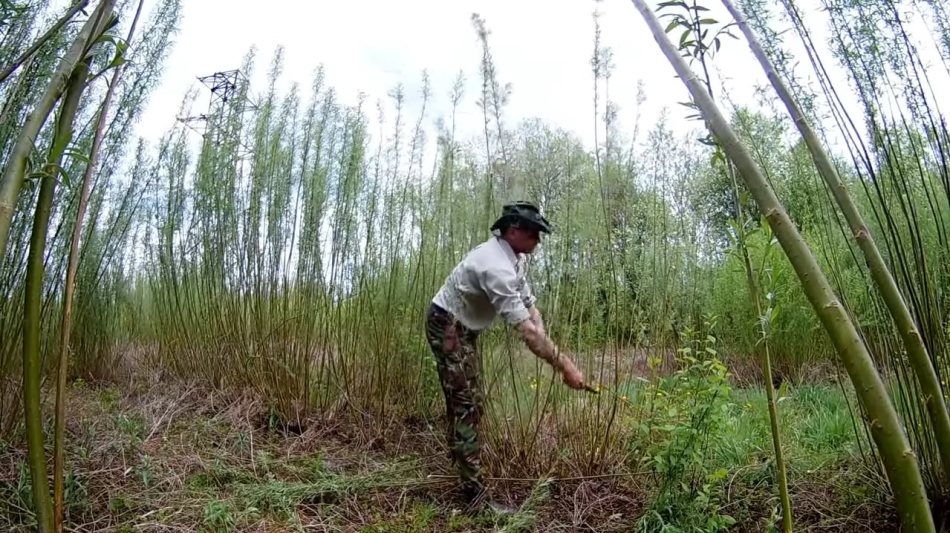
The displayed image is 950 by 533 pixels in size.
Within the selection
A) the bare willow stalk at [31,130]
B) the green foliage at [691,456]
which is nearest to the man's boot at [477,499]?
the green foliage at [691,456]

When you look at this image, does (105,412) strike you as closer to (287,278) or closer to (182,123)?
(287,278)

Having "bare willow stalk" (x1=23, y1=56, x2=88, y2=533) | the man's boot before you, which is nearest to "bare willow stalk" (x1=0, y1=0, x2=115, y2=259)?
"bare willow stalk" (x1=23, y1=56, x2=88, y2=533)

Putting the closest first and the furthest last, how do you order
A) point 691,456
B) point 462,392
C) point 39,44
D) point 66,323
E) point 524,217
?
point 39,44
point 66,323
point 691,456
point 524,217
point 462,392

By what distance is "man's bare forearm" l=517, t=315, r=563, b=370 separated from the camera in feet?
8.17

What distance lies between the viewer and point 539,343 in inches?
98.2

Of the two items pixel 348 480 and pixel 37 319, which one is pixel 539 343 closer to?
pixel 348 480

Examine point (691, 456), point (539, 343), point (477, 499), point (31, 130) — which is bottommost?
point (477, 499)

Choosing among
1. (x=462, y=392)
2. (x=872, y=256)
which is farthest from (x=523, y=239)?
(x=872, y=256)

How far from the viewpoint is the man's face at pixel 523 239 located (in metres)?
2.73

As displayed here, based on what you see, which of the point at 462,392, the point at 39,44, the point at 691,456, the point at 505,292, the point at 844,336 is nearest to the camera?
the point at 844,336

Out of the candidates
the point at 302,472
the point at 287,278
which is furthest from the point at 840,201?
the point at 287,278

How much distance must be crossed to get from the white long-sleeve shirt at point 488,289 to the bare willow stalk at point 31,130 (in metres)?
1.76

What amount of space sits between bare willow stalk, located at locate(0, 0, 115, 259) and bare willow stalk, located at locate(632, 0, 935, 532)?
3.16 feet

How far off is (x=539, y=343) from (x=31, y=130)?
74.7 inches
